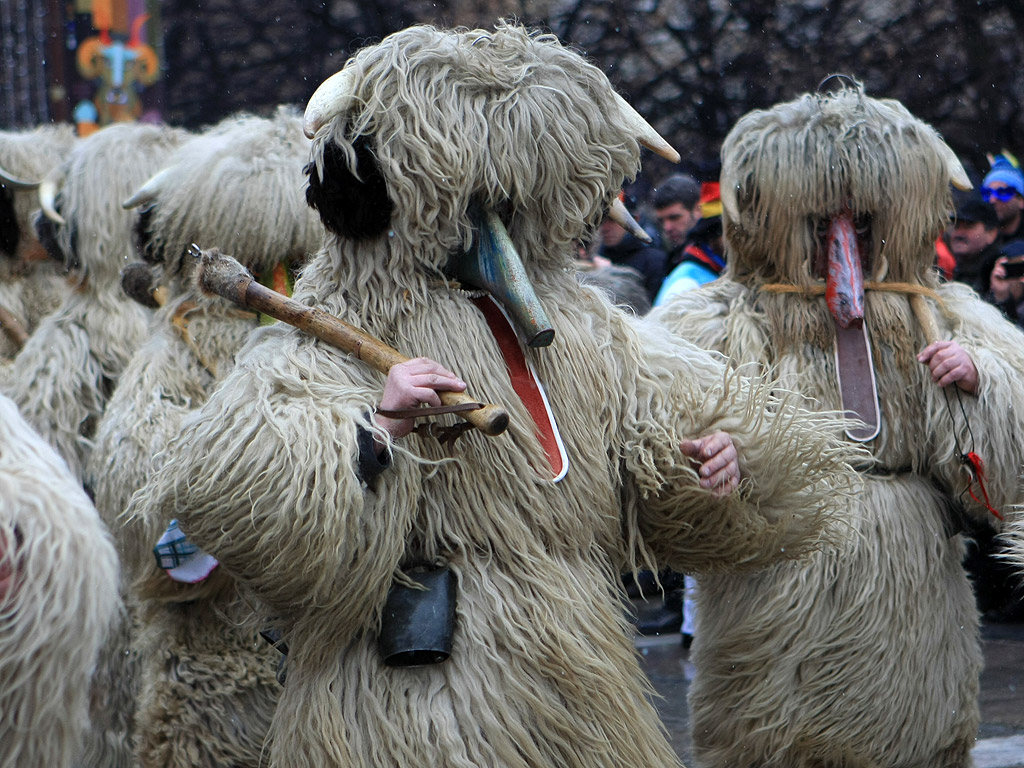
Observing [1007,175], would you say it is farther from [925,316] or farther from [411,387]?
[411,387]

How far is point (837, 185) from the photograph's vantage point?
3447mm

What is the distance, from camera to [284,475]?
7.09ft

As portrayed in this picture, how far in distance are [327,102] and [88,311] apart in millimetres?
1925

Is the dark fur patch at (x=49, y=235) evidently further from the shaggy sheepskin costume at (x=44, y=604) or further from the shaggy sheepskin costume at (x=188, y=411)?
the shaggy sheepskin costume at (x=44, y=604)

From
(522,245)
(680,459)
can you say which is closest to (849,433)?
(680,459)

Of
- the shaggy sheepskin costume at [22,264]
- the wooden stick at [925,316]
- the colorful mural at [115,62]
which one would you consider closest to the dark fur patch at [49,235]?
the shaggy sheepskin costume at [22,264]

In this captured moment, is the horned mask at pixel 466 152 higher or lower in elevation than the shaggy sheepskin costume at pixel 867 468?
higher

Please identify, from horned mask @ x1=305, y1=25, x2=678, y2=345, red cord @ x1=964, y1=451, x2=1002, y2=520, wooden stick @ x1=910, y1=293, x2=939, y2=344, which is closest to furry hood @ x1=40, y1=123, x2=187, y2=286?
horned mask @ x1=305, y1=25, x2=678, y2=345

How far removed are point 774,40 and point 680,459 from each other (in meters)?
8.51

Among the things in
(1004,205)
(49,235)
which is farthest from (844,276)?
(1004,205)

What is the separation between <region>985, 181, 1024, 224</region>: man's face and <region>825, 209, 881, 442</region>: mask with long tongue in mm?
4053

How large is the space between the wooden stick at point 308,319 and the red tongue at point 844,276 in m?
1.51

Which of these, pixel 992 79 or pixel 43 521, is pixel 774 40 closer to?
pixel 992 79

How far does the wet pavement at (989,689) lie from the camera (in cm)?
461
